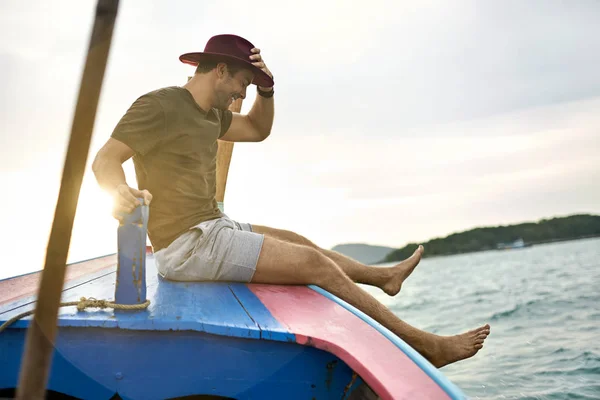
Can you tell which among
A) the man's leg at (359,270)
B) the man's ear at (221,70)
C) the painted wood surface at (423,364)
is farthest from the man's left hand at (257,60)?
the painted wood surface at (423,364)

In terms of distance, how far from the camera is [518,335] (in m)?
6.91

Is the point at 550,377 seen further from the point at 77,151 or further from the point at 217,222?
the point at 77,151

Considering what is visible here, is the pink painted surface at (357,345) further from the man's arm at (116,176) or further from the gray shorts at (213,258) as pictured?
the man's arm at (116,176)

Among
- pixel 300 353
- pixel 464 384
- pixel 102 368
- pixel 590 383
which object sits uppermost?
pixel 300 353

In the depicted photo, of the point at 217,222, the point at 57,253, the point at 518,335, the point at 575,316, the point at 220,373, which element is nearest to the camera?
the point at 57,253

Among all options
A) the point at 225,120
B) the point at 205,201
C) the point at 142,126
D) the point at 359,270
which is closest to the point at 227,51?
the point at 225,120

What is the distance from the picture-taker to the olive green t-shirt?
7.30 feet

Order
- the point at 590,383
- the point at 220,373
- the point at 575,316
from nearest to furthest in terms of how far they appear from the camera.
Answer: the point at 220,373, the point at 590,383, the point at 575,316

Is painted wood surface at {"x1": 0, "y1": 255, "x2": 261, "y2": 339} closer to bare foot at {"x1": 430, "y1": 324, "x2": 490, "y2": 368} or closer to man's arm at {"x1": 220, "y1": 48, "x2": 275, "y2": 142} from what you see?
bare foot at {"x1": 430, "y1": 324, "x2": 490, "y2": 368}

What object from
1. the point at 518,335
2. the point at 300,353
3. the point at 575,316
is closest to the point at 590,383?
the point at 518,335

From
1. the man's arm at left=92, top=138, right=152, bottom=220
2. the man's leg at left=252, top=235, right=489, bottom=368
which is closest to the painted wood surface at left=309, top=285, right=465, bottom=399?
the man's leg at left=252, top=235, right=489, bottom=368

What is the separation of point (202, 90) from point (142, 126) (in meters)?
0.45

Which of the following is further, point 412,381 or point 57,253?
point 412,381

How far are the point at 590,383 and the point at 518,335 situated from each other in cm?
303
